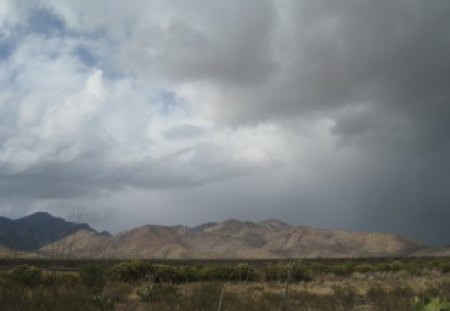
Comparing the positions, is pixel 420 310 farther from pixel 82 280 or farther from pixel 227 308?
pixel 82 280

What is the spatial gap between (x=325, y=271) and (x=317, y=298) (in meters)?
32.7

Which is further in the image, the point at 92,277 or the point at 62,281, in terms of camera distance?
the point at 62,281

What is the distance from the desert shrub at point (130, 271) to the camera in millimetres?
41319

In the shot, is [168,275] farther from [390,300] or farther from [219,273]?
[390,300]

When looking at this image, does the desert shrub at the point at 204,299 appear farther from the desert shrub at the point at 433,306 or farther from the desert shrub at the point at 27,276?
the desert shrub at the point at 27,276

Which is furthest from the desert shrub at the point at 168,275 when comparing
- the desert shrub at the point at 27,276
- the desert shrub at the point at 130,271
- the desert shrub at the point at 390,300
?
the desert shrub at the point at 390,300

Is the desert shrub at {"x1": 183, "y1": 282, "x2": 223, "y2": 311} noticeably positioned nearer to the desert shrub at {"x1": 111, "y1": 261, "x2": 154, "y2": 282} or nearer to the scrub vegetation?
the scrub vegetation

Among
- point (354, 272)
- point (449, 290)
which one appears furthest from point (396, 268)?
point (449, 290)

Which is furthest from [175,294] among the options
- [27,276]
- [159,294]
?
[27,276]

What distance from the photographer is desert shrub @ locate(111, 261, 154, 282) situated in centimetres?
4132

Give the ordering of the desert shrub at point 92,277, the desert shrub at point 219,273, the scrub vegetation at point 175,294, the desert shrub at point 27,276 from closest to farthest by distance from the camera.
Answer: the scrub vegetation at point 175,294, the desert shrub at point 92,277, the desert shrub at point 27,276, the desert shrub at point 219,273

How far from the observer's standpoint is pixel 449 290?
32250 mm

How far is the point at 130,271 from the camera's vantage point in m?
43.3

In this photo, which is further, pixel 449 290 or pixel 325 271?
pixel 325 271
